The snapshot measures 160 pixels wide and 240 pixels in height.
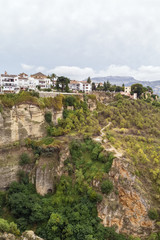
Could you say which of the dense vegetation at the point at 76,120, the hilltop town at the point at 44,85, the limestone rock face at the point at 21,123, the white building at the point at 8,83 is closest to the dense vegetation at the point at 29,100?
the limestone rock face at the point at 21,123

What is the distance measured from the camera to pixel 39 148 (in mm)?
29938

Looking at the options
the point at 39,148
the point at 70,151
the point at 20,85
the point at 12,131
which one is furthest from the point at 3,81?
the point at 70,151

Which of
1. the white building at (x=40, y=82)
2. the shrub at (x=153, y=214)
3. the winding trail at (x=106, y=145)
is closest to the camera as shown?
the shrub at (x=153, y=214)

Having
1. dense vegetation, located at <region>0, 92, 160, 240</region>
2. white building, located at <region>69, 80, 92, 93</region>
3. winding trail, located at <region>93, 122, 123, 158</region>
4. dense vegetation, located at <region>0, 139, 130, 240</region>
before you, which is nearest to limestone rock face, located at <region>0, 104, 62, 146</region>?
dense vegetation, located at <region>0, 92, 160, 240</region>

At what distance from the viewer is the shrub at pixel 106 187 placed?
2308 cm

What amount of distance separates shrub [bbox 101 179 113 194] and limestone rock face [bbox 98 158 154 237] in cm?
Answer: 90

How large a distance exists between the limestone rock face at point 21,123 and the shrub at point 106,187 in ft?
57.3

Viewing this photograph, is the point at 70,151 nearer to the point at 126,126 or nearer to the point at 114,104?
the point at 126,126

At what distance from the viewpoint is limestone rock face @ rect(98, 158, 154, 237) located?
Answer: 73.0ft

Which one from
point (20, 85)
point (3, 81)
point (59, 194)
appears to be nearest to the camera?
point (59, 194)

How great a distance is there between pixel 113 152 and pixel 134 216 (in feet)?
31.8

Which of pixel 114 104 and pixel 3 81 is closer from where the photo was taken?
pixel 3 81

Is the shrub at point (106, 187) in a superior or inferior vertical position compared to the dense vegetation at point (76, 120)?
inferior

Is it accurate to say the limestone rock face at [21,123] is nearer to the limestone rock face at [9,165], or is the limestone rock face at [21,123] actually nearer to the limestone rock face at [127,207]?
the limestone rock face at [9,165]
